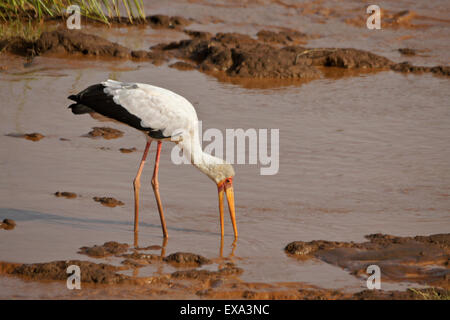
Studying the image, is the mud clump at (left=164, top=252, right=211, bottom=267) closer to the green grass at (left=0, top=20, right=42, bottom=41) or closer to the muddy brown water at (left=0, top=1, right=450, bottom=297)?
the muddy brown water at (left=0, top=1, right=450, bottom=297)

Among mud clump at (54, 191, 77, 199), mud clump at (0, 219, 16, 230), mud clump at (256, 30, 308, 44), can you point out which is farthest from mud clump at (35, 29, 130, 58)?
mud clump at (0, 219, 16, 230)

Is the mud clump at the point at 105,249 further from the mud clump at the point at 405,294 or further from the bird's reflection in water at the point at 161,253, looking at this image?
the mud clump at the point at 405,294

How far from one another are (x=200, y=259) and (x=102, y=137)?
10.2ft

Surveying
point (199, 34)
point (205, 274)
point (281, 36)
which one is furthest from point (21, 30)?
point (205, 274)

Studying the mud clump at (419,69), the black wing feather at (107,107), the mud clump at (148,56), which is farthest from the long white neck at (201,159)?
the mud clump at (419,69)

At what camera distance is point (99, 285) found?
5336 mm

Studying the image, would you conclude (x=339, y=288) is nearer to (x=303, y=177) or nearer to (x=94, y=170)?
(x=303, y=177)

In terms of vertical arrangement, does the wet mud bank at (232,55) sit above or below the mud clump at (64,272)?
above

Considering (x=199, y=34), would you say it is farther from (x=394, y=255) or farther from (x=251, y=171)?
(x=394, y=255)

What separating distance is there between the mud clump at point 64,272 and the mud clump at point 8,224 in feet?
2.63

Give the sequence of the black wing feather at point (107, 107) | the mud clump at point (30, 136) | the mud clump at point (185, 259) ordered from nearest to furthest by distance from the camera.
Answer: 1. the mud clump at point (185, 259)
2. the black wing feather at point (107, 107)
3. the mud clump at point (30, 136)

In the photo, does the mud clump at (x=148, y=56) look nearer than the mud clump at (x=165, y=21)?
Yes

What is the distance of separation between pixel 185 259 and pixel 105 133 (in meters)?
3.18

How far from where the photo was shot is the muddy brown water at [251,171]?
6.29 metres
